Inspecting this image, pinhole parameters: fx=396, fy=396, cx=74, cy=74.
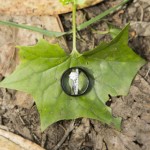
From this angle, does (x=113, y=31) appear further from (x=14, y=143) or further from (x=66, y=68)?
(x=14, y=143)

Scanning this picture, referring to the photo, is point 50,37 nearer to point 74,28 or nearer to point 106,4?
point 74,28

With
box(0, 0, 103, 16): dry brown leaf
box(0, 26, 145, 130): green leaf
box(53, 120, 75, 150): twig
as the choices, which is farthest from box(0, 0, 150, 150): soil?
box(0, 0, 103, 16): dry brown leaf

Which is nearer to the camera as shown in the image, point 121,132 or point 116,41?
point 116,41

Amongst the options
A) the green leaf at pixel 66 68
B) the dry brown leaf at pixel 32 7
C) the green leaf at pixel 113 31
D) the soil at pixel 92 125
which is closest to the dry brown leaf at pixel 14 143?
the soil at pixel 92 125

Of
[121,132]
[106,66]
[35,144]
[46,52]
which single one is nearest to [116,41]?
[106,66]

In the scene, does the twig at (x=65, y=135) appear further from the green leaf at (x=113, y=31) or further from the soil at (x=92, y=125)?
the green leaf at (x=113, y=31)

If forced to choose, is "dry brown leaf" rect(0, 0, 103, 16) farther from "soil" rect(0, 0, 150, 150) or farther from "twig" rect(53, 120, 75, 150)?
"twig" rect(53, 120, 75, 150)
